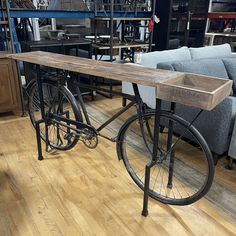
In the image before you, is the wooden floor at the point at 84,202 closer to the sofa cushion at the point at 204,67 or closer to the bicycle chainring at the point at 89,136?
the bicycle chainring at the point at 89,136

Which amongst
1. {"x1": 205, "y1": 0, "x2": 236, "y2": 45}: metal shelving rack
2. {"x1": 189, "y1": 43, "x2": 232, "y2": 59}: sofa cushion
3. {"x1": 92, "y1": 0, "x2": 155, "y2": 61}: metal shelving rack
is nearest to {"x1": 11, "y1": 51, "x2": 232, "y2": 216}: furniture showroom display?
{"x1": 189, "y1": 43, "x2": 232, "y2": 59}: sofa cushion

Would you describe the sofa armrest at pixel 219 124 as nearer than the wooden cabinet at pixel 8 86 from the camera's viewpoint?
Yes

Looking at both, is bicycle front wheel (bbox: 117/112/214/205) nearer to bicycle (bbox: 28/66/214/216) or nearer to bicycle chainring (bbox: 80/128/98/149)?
bicycle (bbox: 28/66/214/216)

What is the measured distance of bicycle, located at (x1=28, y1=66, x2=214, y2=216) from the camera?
1.56m

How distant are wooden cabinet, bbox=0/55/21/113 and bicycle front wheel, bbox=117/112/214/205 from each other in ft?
5.13

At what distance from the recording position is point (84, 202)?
5.78 feet

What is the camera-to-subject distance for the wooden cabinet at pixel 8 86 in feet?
9.55

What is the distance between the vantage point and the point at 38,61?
1853 millimetres

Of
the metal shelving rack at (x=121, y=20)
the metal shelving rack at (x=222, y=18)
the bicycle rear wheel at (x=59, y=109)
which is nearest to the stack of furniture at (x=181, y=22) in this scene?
the metal shelving rack at (x=121, y=20)

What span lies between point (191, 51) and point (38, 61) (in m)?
2.04

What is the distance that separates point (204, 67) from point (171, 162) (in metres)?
1.25

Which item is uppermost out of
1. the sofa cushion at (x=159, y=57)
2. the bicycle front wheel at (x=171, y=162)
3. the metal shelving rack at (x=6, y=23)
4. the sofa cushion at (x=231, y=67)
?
the metal shelving rack at (x=6, y=23)

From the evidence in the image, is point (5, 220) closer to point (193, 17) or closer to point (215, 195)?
point (215, 195)

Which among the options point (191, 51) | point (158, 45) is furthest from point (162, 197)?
point (158, 45)
